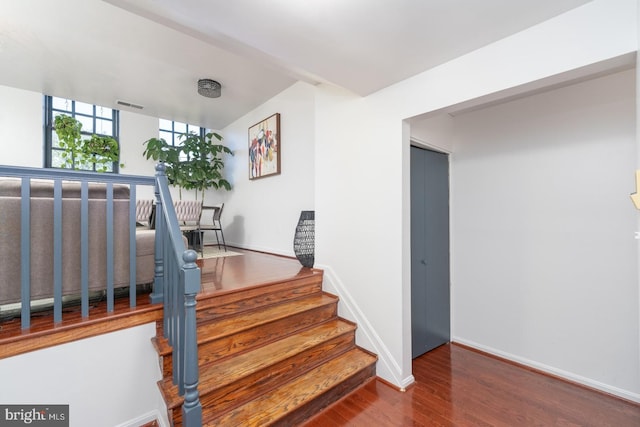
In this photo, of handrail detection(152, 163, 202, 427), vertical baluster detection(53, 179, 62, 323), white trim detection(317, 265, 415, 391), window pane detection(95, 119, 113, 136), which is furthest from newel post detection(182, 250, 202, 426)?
window pane detection(95, 119, 113, 136)

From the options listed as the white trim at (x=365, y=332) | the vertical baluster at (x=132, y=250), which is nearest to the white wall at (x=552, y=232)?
the white trim at (x=365, y=332)

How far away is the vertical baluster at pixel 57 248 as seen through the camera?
5.24 ft

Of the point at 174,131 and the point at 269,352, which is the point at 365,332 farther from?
the point at 174,131

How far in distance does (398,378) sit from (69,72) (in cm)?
520

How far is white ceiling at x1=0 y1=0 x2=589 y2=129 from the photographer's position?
1.47 meters

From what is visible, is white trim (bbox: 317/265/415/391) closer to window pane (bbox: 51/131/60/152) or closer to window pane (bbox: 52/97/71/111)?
window pane (bbox: 51/131/60/152)

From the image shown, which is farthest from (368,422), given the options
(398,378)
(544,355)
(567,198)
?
(567,198)

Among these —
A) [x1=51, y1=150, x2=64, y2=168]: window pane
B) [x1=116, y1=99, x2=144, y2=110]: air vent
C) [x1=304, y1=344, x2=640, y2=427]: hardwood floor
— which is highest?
[x1=116, y1=99, x2=144, y2=110]: air vent

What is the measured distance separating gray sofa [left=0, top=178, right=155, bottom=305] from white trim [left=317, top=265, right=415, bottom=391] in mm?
1601

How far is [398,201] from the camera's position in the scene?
2219 mm

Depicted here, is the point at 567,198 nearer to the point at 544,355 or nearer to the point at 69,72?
the point at 544,355

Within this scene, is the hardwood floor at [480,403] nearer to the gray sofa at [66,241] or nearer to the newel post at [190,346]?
the newel post at [190,346]

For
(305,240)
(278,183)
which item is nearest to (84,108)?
(278,183)

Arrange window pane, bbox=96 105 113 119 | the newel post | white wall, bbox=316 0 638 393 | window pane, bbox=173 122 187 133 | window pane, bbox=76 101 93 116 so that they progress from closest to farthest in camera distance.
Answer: the newel post, white wall, bbox=316 0 638 393, window pane, bbox=76 101 93 116, window pane, bbox=96 105 113 119, window pane, bbox=173 122 187 133
